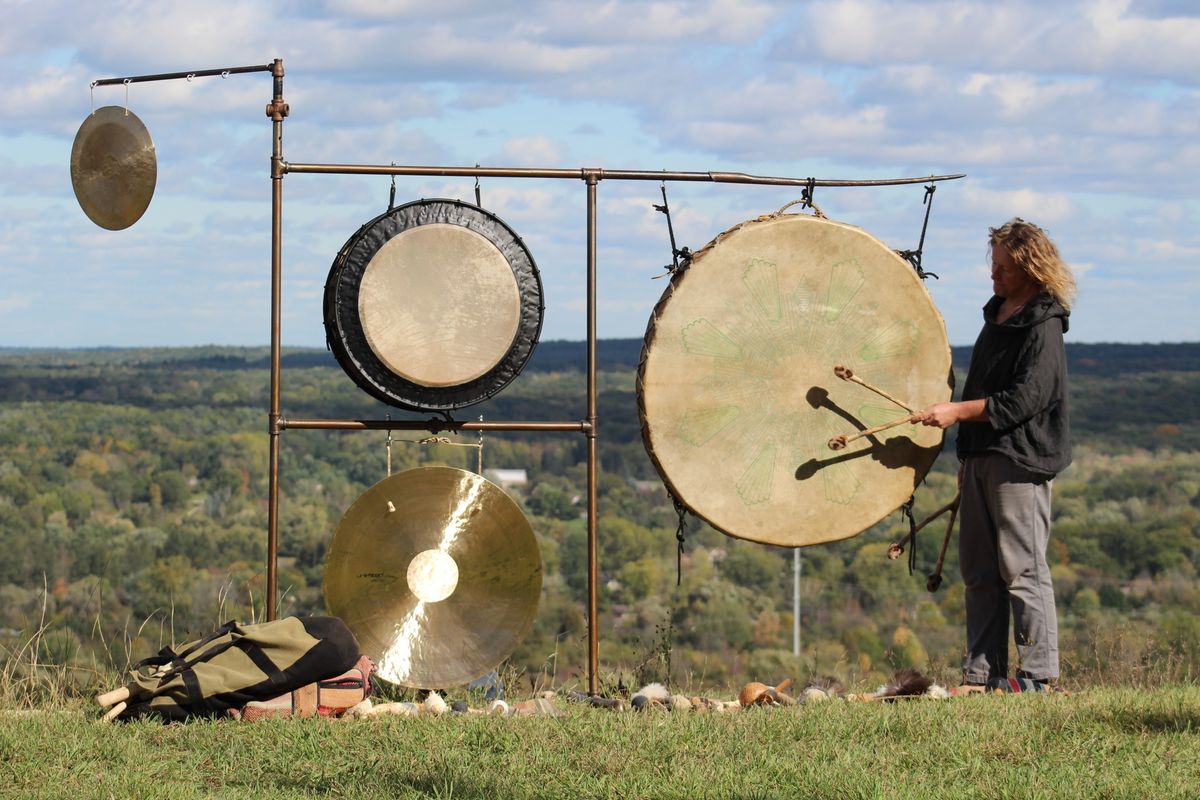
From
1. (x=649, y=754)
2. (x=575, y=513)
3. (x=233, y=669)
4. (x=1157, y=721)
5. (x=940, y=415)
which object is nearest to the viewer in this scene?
(x=649, y=754)

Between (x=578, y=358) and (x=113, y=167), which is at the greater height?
(x=113, y=167)

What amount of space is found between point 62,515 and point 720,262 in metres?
42.2

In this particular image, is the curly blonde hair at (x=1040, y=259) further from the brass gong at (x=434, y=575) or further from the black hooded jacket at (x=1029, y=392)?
the brass gong at (x=434, y=575)

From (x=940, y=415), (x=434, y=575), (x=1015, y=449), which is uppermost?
(x=940, y=415)

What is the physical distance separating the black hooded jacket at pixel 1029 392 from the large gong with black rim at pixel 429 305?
78.1 inches

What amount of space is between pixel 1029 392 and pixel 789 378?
1.00 metres

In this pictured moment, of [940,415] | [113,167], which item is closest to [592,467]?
[940,415]

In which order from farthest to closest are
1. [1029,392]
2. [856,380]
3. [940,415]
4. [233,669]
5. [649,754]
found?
[856,380]
[940,415]
[1029,392]
[233,669]
[649,754]

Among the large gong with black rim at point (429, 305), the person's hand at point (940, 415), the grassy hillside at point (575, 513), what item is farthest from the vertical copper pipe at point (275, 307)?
the grassy hillside at point (575, 513)

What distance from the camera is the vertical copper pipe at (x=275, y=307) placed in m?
6.67

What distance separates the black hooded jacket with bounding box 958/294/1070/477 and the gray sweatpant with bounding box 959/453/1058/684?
3.1 inches

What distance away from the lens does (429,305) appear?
22.2ft

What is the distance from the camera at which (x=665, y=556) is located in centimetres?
4750

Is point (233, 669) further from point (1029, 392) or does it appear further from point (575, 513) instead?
point (575, 513)
